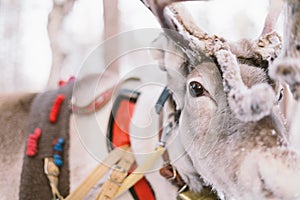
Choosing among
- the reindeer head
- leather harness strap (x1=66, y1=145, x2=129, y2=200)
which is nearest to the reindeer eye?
the reindeer head

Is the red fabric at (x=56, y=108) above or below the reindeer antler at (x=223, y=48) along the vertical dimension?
below

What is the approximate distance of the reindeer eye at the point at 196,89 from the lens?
0.60 m

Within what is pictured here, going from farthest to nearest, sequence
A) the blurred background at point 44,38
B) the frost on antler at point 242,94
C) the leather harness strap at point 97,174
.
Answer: the blurred background at point 44,38, the leather harness strap at point 97,174, the frost on antler at point 242,94

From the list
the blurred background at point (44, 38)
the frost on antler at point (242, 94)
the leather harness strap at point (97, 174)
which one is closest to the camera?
the frost on antler at point (242, 94)

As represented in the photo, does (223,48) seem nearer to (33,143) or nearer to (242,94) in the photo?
(242,94)

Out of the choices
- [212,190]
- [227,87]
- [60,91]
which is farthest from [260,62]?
[60,91]

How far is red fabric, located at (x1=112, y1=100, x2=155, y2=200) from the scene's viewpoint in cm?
64

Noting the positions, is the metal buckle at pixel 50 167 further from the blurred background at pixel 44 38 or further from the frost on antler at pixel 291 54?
the frost on antler at pixel 291 54

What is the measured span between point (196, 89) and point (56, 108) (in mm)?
206

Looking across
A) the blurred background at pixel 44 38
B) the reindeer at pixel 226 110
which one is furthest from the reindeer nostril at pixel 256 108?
the blurred background at pixel 44 38

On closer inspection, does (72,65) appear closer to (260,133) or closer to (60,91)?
(60,91)

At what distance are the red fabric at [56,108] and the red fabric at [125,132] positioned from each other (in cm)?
9

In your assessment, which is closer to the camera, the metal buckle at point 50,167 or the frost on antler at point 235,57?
the frost on antler at point 235,57

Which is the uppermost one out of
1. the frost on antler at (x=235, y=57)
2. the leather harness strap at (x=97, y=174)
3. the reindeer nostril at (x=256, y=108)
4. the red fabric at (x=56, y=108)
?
the frost on antler at (x=235, y=57)
